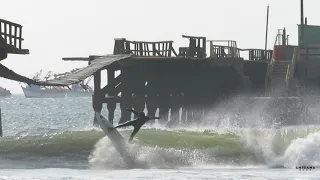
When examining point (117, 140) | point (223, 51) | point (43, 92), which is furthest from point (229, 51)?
point (43, 92)

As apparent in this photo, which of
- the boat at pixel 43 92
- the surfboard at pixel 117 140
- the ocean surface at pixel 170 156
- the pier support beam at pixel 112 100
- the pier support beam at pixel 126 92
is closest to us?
the ocean surface at pixel 170 156

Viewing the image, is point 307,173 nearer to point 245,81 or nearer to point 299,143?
point 299,143

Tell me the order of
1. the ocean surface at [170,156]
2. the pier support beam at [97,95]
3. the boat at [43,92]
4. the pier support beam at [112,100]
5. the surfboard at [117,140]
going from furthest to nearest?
the boat at [43,92]
the pier support beam at [112,100]
the pier support beam at [97,95]
the surfboard at [117,140]
the ocean surface at [170,156]

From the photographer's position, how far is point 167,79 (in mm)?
45531

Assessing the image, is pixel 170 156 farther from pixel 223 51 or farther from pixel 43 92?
pixel 43 92

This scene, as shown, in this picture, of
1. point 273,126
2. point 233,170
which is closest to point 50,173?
point 233,170

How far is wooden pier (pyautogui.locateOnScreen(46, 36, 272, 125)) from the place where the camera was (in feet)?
141

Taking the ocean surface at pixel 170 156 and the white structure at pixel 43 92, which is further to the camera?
the white structure at pixel 43 92

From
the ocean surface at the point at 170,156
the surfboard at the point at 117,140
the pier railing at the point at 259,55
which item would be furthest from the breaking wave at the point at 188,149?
the pier railing at the point at 259,55

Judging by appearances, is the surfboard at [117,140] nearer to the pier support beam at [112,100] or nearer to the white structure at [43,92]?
the pier support beam at [112,100]

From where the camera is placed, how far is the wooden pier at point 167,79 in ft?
141

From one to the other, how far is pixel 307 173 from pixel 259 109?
17.6 metres

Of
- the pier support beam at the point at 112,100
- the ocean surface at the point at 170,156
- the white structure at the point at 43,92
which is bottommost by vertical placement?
the white structure at the point at 43,92

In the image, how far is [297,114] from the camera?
147ft
